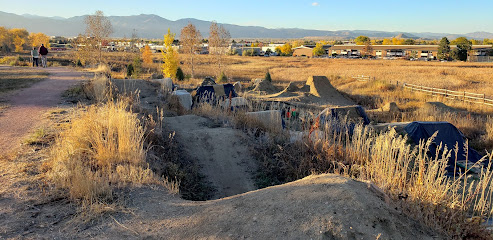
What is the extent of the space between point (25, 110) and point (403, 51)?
324 ft

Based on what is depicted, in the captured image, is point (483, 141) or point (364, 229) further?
point (483, 141)

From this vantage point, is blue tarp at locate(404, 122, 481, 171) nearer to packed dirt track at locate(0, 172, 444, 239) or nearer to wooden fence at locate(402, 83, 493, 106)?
packed dirt track at locate(0, 172, 444, 239)

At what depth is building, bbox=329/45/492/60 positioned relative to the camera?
3223 inches

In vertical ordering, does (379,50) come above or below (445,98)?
above

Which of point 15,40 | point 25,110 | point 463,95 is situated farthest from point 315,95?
point 15,40

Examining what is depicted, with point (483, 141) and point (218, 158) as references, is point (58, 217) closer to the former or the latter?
point (218, 158)

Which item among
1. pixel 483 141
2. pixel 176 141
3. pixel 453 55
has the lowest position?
pixel 483 141

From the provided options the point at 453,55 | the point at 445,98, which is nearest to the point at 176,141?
the point at 445,98

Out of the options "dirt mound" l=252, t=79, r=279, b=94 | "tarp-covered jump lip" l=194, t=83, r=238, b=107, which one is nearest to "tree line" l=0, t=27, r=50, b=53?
"dirt mound" l=252, t=79, r=279, b=94

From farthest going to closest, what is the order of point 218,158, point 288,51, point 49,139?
point 288,51 < point 218,158 < point 49,139

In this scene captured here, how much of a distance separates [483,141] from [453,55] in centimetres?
7314

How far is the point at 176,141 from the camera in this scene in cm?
782

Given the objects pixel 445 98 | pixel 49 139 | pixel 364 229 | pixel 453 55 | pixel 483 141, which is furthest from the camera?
pixel 453 55

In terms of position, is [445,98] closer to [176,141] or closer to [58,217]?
[176,141]
